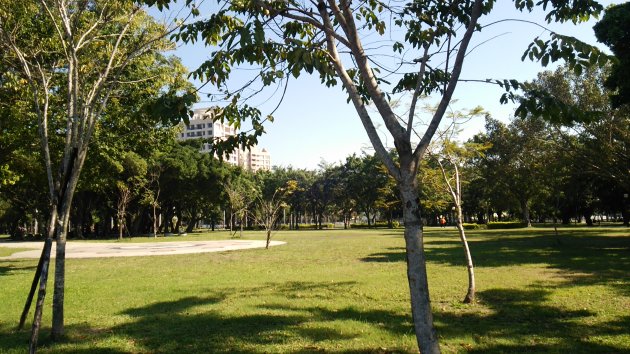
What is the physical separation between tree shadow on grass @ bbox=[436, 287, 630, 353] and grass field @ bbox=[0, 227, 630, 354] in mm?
16

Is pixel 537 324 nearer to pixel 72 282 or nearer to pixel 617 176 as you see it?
pixel 72 282

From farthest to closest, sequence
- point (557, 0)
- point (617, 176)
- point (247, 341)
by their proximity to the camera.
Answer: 1. point (617, 176)
2. point (247, 341)
3. point (557, 0)

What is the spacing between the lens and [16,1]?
8.80 meters

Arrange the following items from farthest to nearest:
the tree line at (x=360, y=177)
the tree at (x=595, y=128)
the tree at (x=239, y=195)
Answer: the tree at (x=239, y=195) < the tree at (x=595, y=128) < the tree line at (x=360, y=177)

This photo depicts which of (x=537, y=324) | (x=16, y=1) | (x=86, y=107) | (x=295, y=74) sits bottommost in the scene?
(x=537, y=324)

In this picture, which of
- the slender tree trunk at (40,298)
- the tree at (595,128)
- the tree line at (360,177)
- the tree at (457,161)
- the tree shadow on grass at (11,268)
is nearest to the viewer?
the slender tree trunk at (40,298)

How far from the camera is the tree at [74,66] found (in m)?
6.57

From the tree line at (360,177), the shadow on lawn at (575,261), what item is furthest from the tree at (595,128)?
the shadow on lawn at (575,261)

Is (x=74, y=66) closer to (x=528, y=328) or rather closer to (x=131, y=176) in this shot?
(x=528, y=328)

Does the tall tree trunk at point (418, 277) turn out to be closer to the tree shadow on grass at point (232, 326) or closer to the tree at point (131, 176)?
the tree shadow on grass at point (232, 326)

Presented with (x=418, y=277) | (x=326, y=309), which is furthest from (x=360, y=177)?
(x=418, y=277)

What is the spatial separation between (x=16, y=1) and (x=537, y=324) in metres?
10.8

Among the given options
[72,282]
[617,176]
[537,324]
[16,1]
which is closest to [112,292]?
[72,282]

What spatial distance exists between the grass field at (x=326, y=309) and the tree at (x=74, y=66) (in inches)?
59.9
